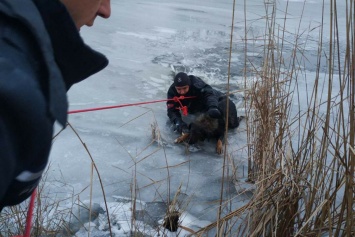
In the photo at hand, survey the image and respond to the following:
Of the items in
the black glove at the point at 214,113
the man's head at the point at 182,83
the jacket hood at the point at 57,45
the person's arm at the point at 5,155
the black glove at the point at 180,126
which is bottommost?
the black glove at the point at 180,126

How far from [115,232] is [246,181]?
2.46 ft

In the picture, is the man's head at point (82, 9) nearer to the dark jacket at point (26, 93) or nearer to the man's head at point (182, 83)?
the dark jacket at point (26, 93)

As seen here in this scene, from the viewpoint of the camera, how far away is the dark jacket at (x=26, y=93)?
1.13 feet

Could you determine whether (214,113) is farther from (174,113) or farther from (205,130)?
(174,113)

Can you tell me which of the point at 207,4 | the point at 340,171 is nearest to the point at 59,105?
the point at 340,171

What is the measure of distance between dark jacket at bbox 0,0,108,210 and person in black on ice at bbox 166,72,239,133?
2565mm

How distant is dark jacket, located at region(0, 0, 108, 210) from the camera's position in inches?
13.6

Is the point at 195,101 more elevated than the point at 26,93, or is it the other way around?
the point at 26,93

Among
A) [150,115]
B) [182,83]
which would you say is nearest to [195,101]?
[182,83]

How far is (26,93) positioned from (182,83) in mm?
2859

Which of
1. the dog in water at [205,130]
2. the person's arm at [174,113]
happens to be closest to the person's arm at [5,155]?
the dog in water at [205,130]

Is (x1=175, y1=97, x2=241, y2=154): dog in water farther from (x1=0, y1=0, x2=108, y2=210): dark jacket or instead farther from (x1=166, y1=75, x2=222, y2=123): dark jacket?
(x1=0, y1=0, x2=108, y2=210): dark jacket

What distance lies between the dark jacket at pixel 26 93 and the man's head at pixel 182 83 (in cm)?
275

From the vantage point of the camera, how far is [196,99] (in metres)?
3.39
